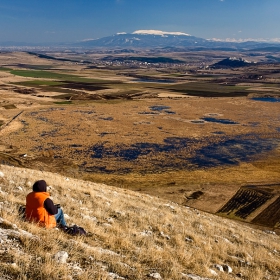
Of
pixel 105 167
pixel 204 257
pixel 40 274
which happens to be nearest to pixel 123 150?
pixel 105 167

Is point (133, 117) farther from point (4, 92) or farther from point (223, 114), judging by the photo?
point (4, 92)

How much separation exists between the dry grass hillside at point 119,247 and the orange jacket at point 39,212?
349mm

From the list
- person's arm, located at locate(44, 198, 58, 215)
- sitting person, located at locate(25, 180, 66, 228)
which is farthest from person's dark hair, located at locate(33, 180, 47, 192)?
person's arm, located at locate(44, 198, 58, 215)

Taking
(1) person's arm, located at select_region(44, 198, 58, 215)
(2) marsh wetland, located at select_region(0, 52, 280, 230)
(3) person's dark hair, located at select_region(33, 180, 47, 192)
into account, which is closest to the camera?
(1) person's arm, located at select_region(44, 198, 58, 215)

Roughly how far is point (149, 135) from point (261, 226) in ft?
95.8

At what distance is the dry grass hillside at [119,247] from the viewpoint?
19.8ft

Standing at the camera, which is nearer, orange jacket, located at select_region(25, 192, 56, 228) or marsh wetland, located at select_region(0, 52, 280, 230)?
orange jacket, located at select_region(25, 192, 56, 228)

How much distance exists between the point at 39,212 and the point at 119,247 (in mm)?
2293

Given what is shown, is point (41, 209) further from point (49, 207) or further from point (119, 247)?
A: point (119, 247)

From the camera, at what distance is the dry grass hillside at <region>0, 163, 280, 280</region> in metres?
6.04

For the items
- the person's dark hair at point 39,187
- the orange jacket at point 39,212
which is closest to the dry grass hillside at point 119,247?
the orange jacket at point 39,212

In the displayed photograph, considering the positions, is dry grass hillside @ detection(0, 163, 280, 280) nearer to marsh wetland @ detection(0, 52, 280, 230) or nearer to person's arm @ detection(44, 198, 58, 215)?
person's arm @ detection(44, 198, 58, 215)

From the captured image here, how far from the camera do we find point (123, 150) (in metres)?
41.9

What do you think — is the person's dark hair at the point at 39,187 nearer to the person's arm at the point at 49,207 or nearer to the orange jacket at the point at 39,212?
the orange jacket at the point at 39,212
